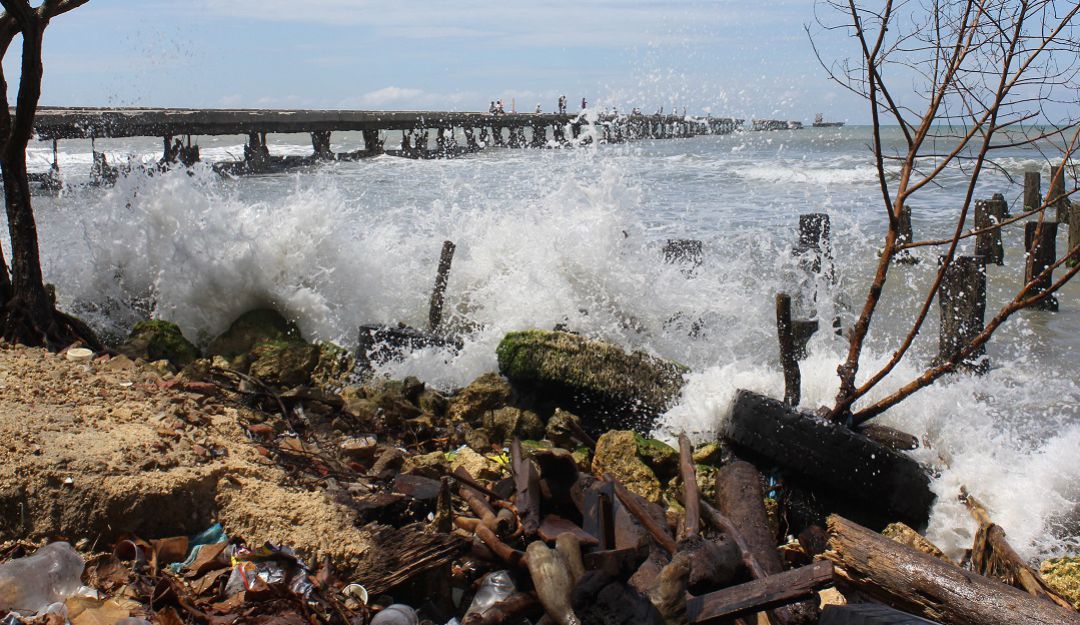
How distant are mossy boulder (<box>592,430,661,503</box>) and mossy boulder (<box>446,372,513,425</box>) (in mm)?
1122

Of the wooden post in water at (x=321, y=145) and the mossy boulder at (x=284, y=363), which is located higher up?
the wooden post in water at (x=321, y=145)

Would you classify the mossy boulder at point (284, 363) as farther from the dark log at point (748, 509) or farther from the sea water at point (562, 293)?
the dark log at point (748, 509)

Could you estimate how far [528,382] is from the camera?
5.59 meters

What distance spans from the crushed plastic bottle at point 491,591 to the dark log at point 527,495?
226 millimetres

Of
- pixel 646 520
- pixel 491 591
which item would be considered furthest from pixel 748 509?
pixel 491 591

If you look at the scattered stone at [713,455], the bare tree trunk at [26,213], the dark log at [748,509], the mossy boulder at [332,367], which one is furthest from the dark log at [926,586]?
the bare tree trunk at [26,213]

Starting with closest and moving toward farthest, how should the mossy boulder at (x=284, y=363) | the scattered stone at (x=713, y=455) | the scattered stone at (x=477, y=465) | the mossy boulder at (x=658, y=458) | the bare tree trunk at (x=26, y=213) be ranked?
the scattered stone at (x=477, y=465)
the mossy boulder at (x=658, y=458)
the scattered stone at (x=713, y=455)
the bare tree trunk at (x=26, y=213)
the mossy boulder at (x=284, y=363)

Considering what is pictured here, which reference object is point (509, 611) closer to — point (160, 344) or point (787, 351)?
point (787, 351)

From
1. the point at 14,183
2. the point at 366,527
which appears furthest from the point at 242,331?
the point at 366,527

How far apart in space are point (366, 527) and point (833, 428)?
94.1 inches

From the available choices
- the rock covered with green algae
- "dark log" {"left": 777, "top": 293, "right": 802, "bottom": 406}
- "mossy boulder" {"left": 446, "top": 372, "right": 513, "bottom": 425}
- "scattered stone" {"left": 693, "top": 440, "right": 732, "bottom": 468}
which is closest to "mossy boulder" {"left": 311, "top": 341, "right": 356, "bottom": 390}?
"mossy boulder" {"left": 446, "top": 372, "right": 513, "bottom": 425}

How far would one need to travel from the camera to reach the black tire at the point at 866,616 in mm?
2221

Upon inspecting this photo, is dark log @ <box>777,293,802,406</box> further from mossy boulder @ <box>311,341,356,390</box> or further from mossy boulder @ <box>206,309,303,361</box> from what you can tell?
mossy boulder @ <box>206,309,303,361</box>

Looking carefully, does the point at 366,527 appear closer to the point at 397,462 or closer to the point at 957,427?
the point at 397,462
